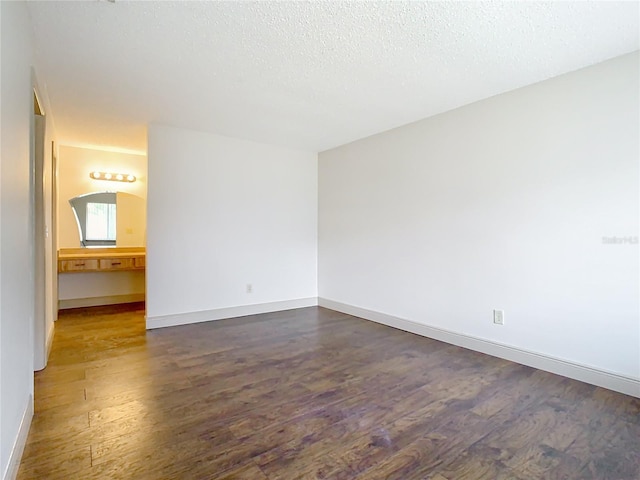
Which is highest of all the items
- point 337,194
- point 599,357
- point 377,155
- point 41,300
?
point 377,155

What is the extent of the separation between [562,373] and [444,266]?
1.31 metres

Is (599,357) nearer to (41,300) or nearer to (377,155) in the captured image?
(377,155)

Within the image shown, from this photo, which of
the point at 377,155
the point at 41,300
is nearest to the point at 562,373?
the point at 377,155

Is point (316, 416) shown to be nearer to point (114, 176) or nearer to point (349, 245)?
point (349, 245)

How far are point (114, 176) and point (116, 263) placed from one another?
4.57ft

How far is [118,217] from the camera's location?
5.54 m

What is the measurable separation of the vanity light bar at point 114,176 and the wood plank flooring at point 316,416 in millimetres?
2855

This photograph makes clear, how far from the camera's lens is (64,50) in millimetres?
2418

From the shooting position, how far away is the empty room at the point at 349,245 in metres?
1.78

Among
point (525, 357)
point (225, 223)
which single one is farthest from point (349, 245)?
point (525, 357)

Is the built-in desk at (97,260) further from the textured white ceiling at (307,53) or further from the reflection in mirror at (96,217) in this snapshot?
the textured white ceiling at (307,53)

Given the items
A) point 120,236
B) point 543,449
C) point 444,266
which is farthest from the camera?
point 120,236

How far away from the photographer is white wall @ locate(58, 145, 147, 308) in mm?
5078

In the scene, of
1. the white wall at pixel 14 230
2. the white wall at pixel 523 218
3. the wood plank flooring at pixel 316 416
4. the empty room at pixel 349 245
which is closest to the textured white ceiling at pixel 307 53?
the empty room at pixel 349 245
